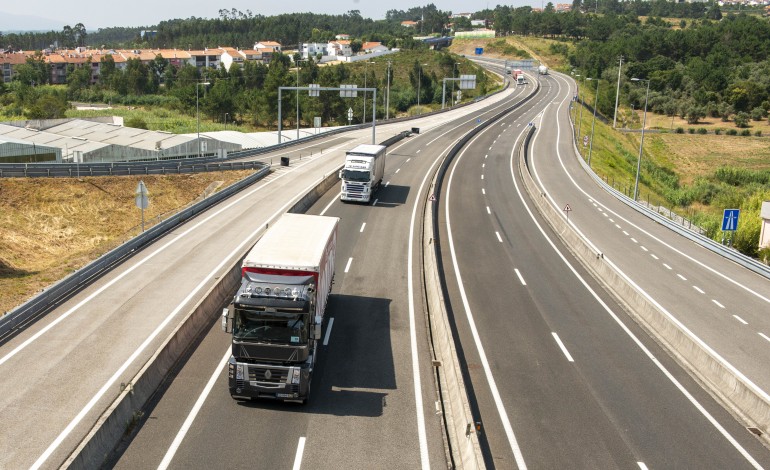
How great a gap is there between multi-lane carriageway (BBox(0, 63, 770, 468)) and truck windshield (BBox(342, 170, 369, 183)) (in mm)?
8340

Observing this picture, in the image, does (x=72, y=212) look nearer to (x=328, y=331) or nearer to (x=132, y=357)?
(x=132, y=357)

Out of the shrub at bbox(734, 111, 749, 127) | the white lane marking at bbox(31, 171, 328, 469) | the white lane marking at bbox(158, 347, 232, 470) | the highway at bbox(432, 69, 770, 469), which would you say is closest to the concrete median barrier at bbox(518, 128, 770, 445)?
the highway at bbox(432, 69, 770, 469)

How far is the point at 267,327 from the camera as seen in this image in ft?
58.6

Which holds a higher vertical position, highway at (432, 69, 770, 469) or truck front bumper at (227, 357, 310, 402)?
truck front bumper at (227, 357, 310, 402)

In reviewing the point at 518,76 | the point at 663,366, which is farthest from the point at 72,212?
the point at 518,76

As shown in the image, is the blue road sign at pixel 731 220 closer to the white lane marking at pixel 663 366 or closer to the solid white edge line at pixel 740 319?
the white lane marking at pixel 663 366

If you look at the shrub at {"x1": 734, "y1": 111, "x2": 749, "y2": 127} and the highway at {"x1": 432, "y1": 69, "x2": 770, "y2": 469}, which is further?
the shrub at {"x1": 734, "y1": 111, "x2": 749, "y2": 127}

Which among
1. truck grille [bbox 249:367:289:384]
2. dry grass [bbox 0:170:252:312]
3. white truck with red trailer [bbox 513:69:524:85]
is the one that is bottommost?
dry grass [bbox 0:170:252:312]

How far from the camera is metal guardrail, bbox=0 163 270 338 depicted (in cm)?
2315

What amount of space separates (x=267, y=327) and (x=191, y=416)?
3.04 meters

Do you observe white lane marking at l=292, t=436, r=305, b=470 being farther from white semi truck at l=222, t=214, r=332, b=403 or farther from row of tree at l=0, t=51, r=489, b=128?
row of tree at l=0, t=51, r=489, b=128

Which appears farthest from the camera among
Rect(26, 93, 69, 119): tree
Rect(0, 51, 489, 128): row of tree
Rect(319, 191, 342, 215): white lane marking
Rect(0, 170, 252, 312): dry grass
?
Rect(0, 51, 489, 128): row of tree

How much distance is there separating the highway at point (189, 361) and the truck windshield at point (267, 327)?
212 centimetres

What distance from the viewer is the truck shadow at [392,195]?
4800 cm
